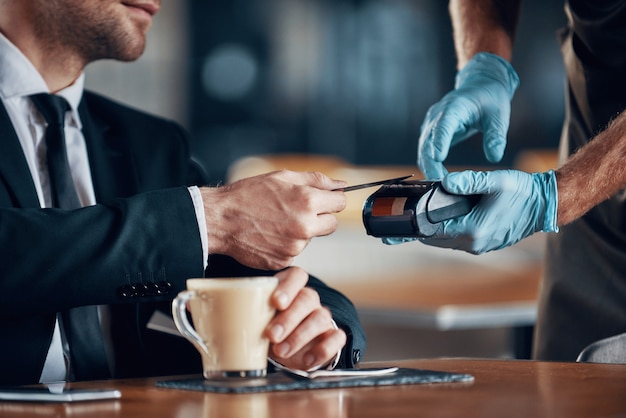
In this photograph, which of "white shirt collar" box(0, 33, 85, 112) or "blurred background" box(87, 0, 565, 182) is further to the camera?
"blurred background" box(87, 0, 565, 182)

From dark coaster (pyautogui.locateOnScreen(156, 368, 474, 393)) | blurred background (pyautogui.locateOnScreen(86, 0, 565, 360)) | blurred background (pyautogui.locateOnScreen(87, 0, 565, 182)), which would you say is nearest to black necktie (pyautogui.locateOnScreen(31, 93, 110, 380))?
dark coaster (pyautogui.locateOnScreen(156, 368, 474, 393))

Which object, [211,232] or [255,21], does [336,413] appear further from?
[255,21]

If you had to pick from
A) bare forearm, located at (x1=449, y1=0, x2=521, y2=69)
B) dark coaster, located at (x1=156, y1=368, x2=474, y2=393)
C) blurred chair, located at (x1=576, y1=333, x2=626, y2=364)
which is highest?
bare forearm, located at (x1=449, y1=0, x2=521, y2=69)

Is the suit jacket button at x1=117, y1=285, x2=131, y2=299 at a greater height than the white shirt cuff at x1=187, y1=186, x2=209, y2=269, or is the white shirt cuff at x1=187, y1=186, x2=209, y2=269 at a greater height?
the white shirt cuff at x1=187, y1=186, x2=209, y2=269

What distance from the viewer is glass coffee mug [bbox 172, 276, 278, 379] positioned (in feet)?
3.30

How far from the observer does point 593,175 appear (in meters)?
1.44

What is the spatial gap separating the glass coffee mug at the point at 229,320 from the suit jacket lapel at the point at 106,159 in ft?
2.12

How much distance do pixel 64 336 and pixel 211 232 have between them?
13.0 inches

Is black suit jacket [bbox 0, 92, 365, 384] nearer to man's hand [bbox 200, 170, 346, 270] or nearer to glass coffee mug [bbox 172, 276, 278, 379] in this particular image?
man's hand [bbox 200, 170, 346, 270]

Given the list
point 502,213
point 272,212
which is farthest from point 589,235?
point 272,212

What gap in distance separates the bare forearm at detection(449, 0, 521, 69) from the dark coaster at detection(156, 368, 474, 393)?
102cm

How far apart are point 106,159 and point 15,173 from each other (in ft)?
0.79

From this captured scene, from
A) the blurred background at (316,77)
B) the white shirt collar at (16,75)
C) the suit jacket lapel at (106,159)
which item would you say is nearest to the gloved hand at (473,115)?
the suit jacket lapel at (106,159)

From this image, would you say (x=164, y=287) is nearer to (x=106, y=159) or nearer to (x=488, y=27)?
(x=106, y=159)
